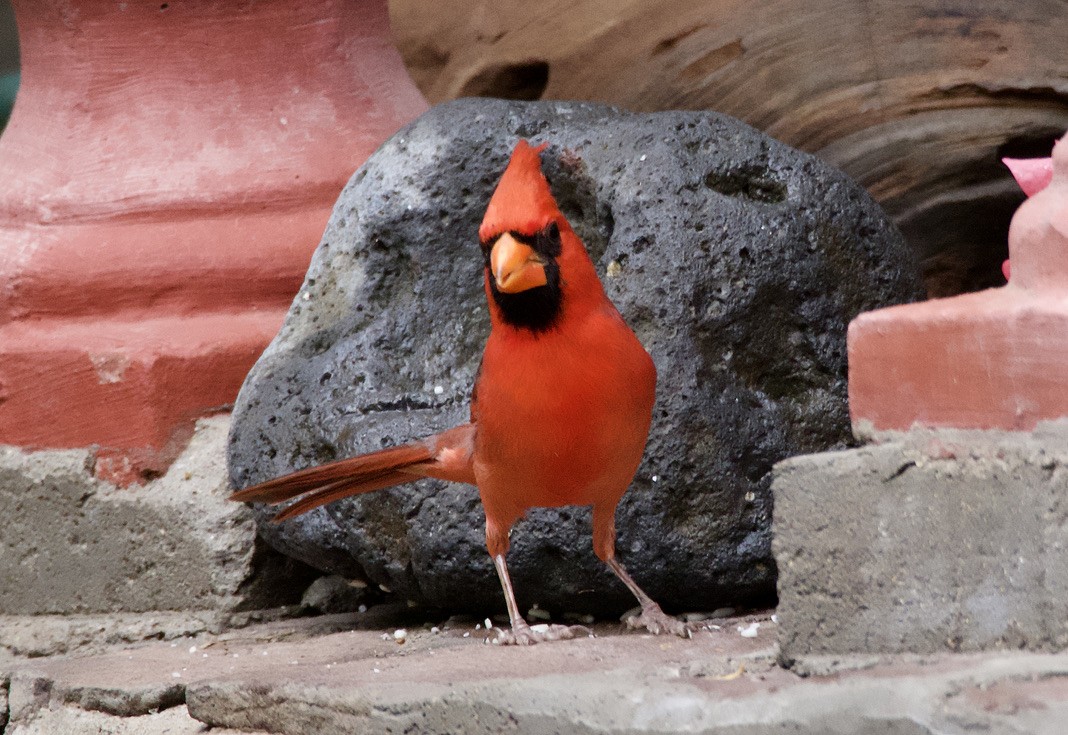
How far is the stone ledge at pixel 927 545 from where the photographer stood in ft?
5.71

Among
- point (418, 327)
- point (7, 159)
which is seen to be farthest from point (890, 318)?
point (7, 159)

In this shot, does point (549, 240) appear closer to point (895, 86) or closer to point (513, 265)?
point (513, 265)

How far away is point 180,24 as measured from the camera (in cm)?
366

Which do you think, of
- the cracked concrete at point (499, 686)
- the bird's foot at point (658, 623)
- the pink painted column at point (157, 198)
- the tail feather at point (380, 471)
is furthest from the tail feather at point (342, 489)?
the pink painted column at point (157, 198)

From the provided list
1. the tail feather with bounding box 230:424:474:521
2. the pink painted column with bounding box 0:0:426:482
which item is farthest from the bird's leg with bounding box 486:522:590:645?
the pink painted column with bounding box 0:0:426:482

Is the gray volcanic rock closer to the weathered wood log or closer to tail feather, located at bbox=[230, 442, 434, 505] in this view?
tail feather, located at bbox=[230, 442, 434, 505]

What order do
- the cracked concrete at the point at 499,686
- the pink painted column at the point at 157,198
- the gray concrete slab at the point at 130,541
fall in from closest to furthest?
the cracked concrete at the point at 499,686 < the gray concrete slab at the point at 130,541 < the pink painted column at the point at 157,198

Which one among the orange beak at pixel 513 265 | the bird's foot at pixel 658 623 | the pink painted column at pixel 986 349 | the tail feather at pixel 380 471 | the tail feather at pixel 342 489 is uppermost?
the orange beak at pixel 513 265

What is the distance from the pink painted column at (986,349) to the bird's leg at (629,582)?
800 mm

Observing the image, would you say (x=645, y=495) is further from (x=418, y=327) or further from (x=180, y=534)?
(x=180, y=534)

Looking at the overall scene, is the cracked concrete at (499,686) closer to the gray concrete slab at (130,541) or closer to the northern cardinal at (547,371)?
the gray concrete slab at (130,541)

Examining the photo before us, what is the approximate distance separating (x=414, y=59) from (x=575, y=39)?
69 centimetres

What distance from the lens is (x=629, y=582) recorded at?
278cm

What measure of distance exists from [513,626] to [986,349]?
3.92ft
